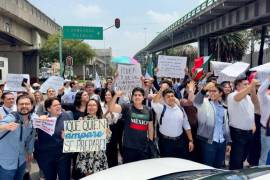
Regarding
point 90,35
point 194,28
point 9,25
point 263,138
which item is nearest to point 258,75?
point 263,138

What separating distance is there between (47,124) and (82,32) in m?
21.3

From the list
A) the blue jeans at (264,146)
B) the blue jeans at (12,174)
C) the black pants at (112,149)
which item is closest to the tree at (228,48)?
the blue jeans at (264,146)

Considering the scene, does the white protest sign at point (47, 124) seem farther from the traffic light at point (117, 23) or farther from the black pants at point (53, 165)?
the traffic light at point (117, 23)

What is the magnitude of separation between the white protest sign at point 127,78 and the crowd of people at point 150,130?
290 mm

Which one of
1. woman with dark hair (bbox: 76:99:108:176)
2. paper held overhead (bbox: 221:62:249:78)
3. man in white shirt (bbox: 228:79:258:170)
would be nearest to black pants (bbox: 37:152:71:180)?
woman with dark hair (bbox: 76:99:108:176)

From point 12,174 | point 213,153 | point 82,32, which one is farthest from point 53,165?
point 82,32

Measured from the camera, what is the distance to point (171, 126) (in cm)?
589

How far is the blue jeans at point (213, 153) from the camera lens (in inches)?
238

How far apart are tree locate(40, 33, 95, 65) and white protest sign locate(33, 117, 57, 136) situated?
45932mm

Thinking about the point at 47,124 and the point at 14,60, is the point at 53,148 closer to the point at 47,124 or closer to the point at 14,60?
the point at 47,124

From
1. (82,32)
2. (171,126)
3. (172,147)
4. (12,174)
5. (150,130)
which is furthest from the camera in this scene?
(82,32)

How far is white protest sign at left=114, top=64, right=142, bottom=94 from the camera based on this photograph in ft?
22.4

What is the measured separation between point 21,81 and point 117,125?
3.04 m

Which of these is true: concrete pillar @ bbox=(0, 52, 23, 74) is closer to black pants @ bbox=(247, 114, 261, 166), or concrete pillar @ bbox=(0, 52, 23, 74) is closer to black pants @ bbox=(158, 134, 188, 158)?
black pants @ bbox=(247, 114, 261, 166)
